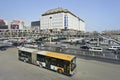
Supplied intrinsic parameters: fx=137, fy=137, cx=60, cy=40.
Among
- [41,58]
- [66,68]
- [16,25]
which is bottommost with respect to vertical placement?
[66,68]

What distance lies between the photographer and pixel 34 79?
15.6 meters

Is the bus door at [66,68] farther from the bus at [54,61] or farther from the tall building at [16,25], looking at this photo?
the tall building at [16,25]

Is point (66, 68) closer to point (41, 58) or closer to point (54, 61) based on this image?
point (54, 61)

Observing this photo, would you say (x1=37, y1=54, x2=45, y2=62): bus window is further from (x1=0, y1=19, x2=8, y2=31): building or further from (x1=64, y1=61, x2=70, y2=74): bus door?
(x1=0, y1=19, x2=8, y2=31): building

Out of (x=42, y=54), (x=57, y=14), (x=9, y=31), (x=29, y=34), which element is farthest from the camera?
(x=57, y=14)

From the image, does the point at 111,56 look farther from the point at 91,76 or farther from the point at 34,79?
the point at 34,79

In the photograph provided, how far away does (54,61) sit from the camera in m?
17.7

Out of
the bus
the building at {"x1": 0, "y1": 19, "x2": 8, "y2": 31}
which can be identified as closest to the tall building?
the building at {"x1": 0, "y1": 19, "x2": 8, "y2": 31}

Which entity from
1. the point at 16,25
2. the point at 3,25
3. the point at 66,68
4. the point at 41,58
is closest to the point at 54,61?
the point at 66,68

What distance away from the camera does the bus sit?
53.2 ft

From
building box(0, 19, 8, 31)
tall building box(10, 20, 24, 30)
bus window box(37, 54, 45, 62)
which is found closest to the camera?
bus window box(37, 54, 45, 62)

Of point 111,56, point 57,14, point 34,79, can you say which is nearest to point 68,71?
point 34,79

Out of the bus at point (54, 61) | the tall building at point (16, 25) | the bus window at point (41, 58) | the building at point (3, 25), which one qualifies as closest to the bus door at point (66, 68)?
the bus at point (54, 61)

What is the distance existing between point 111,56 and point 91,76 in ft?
37.7
